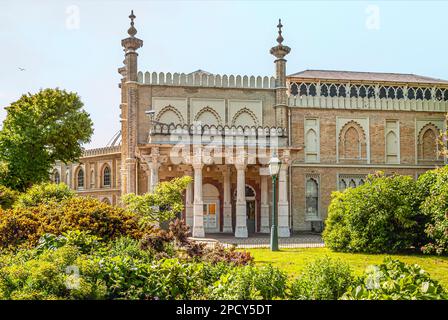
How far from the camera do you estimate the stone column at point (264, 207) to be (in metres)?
29.9

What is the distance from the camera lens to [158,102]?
102 feet

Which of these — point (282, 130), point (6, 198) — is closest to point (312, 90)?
point (282, 130)

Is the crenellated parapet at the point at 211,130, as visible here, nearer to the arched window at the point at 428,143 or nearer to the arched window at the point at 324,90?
the arched window at the point at 324,90

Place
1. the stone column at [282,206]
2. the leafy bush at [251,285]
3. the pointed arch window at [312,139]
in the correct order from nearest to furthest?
the leafy bush at [251,285] < the stone column at [282,206] < the pointed arch window at [312,139]

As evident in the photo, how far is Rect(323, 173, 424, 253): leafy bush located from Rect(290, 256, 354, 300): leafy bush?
10.2m

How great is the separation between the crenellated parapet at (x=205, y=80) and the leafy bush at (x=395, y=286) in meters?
24.9

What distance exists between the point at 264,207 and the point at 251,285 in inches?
877

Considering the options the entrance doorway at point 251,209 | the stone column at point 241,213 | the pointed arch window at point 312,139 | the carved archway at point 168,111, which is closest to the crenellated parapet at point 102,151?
the carved archway at point 168,111

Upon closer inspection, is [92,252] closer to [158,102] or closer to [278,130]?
[278,130]

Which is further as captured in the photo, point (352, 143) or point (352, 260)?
point (352, 143)

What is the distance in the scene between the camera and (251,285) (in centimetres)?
773

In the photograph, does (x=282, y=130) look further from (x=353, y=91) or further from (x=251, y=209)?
(x=353, y=91)

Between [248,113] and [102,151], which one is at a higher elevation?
[248,113]

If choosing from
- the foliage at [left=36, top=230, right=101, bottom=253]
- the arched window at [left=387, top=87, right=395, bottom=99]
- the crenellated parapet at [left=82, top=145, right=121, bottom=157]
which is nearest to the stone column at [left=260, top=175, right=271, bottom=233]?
the arched window at [left=387, top=87, right=395, bottom=99]
